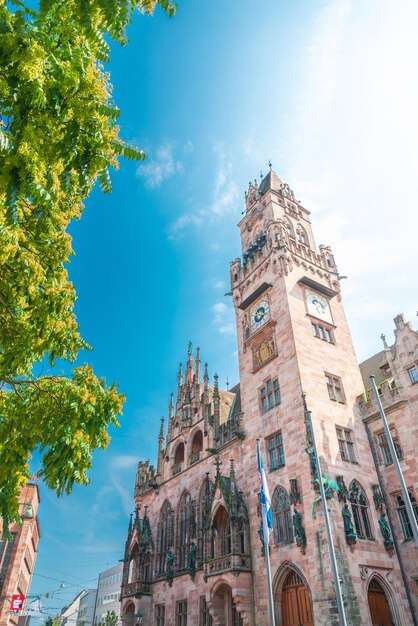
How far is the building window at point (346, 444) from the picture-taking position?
22.1m

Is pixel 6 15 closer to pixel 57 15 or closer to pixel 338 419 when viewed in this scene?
pixel 57 15

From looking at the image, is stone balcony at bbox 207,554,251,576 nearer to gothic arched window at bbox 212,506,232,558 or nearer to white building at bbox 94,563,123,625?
gothic arched window at bbox 212,506,232,558

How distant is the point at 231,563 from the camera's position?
2197 cm

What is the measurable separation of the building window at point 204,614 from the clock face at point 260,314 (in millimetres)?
16769

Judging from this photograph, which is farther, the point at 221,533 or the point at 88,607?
the point at 88,607

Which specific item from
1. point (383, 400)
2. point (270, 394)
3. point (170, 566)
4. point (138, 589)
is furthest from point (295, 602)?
point (138, 589)

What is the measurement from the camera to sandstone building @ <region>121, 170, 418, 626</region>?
19.1m

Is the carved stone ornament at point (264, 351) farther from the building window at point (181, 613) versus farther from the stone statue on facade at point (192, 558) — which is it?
the building window at point (181, 613)

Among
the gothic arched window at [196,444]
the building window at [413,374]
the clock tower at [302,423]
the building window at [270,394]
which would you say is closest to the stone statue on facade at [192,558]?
the gothic arched window at [196,444]

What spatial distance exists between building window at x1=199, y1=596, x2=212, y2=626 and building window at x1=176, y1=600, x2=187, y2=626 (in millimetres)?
2026

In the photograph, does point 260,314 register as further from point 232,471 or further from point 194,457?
point 194,457

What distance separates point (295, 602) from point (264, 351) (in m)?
13.6

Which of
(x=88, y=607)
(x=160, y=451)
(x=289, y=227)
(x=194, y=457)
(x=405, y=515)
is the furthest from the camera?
(x=88, y=607)

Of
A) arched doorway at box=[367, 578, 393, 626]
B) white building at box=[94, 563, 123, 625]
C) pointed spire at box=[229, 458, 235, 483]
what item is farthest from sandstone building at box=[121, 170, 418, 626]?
white building at box=[94, 563, 123, 625]
